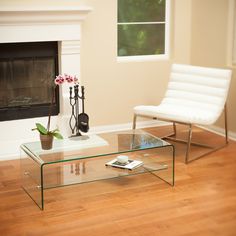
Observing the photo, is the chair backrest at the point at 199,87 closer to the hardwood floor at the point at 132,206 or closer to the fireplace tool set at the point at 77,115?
the hardwood floor at the point at 132,206

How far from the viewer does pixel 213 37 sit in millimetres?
5629

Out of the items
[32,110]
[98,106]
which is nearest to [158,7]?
[98,106]

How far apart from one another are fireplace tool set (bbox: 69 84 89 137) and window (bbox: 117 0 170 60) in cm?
80

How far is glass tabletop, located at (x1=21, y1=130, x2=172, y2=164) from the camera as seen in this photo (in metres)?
3.83

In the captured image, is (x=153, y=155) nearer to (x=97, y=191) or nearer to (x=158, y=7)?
(x=97, y=191)

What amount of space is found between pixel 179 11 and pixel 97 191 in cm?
264

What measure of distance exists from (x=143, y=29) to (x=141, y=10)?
213mm

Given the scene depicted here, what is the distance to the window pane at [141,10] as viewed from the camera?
561 cm

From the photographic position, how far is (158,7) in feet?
19.1

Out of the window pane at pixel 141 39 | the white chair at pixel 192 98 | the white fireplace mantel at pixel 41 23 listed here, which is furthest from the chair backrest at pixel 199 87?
the white fireplace mantel at pixel 41 23

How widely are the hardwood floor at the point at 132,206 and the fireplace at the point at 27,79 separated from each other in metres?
0.81

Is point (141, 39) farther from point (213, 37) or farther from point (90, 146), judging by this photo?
point (90, 146)

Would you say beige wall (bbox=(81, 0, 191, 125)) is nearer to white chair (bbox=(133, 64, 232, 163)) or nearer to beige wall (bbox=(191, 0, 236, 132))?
beige wall (bbox=(191, 0, 236, 132))

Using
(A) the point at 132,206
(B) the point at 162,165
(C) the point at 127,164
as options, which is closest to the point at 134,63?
(B) the point at 162,165
